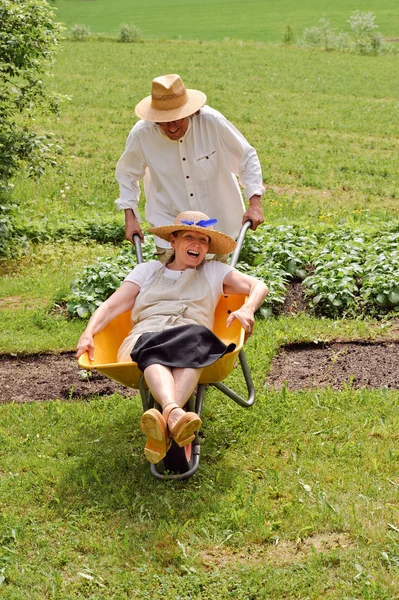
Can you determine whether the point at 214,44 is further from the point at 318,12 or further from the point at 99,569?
the point at 99,569

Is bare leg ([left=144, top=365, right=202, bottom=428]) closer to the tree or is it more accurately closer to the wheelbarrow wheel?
the wheelbarrow wheel

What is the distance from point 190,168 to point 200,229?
868mm

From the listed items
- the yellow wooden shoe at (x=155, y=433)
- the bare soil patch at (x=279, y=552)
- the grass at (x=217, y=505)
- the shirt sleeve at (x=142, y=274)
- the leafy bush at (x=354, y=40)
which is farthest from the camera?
the leafy bush at (x=354, y=40)

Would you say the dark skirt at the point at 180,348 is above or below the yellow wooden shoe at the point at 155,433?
above

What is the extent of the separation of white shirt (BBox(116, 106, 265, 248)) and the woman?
0.62 m

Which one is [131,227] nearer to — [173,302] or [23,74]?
[173,302]

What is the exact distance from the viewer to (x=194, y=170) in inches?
213

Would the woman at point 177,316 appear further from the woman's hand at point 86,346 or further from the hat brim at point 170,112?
the hat brim at point 170,112

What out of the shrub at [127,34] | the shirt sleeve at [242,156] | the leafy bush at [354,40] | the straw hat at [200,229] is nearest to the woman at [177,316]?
the straw hat at [200,229]

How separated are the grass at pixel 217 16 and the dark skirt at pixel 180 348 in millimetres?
32942

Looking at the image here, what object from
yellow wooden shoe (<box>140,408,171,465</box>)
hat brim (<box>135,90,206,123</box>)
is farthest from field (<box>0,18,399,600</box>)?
hat brim (<box>135,90,206,123</box>)

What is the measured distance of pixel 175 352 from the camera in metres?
4.32

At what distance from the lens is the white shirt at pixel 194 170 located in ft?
17.6

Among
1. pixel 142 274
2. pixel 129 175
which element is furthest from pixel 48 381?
pixel 129 175
